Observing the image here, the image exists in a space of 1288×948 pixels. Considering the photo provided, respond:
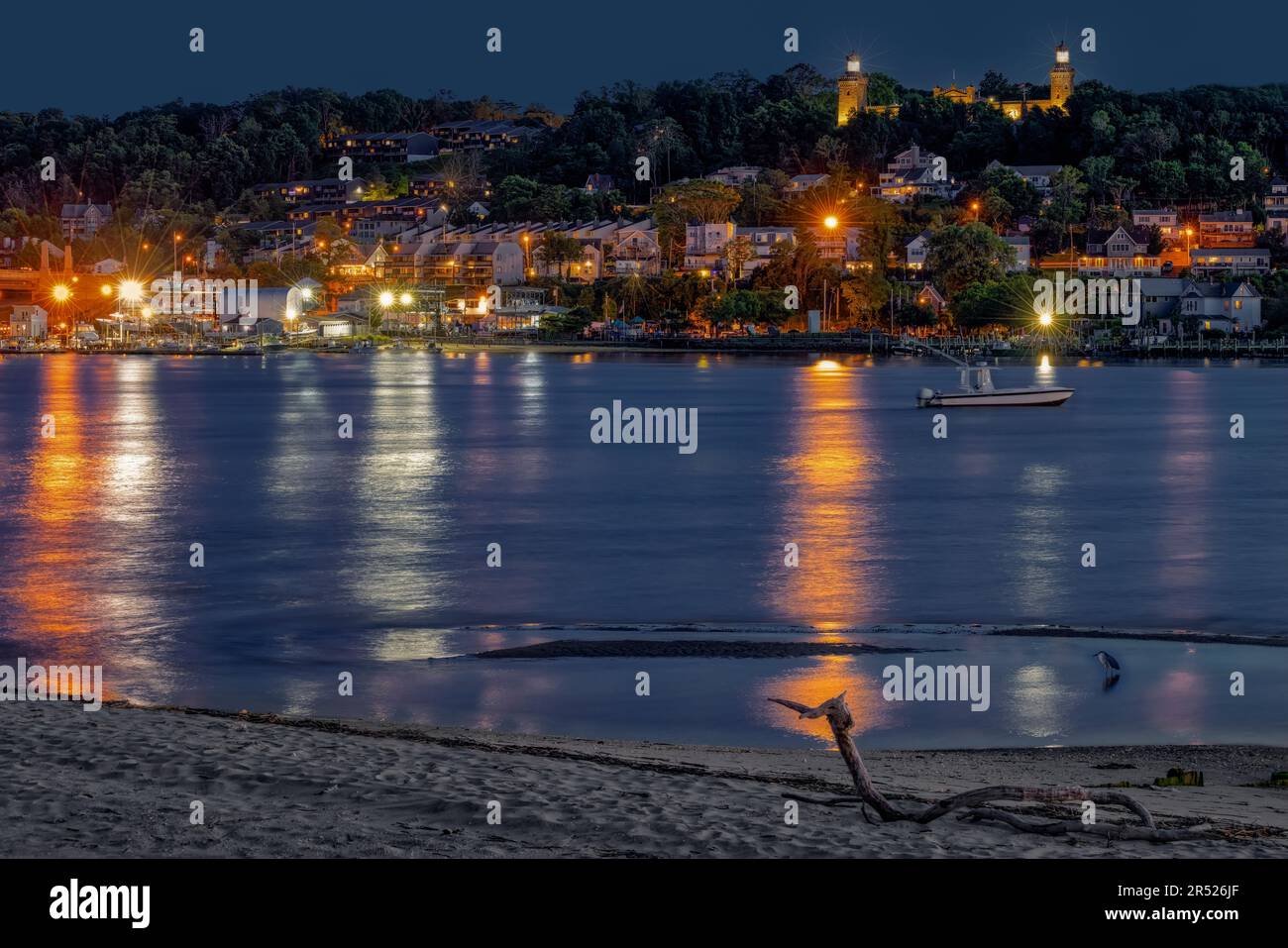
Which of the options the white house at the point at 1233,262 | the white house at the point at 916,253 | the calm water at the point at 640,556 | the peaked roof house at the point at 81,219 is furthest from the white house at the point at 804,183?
the calm water at the point at 640,556

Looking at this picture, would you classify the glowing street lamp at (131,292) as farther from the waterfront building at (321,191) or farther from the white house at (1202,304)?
the white house at (1202,304)

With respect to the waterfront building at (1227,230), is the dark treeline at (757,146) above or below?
above

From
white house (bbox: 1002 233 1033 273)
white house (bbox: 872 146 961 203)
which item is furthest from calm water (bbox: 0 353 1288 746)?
white house (bbox: 872 146 961 203)

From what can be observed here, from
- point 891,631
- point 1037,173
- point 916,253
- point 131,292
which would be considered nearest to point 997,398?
point 891,631

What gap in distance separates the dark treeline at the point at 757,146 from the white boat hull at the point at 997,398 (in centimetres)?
7411

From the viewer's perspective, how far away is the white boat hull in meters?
55.1

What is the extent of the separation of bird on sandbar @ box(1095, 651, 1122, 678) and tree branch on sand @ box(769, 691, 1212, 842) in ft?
20.2

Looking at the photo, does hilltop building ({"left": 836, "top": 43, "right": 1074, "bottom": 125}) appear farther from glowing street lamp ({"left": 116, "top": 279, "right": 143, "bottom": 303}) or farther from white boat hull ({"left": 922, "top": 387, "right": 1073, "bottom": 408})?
white boat hull ({"left": 922, "top": 387, "right": 1073, "bottom": 408})

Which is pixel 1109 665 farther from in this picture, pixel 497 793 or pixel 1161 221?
pixel 1161 221

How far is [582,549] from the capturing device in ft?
76.5

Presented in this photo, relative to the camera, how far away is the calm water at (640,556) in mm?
13242
